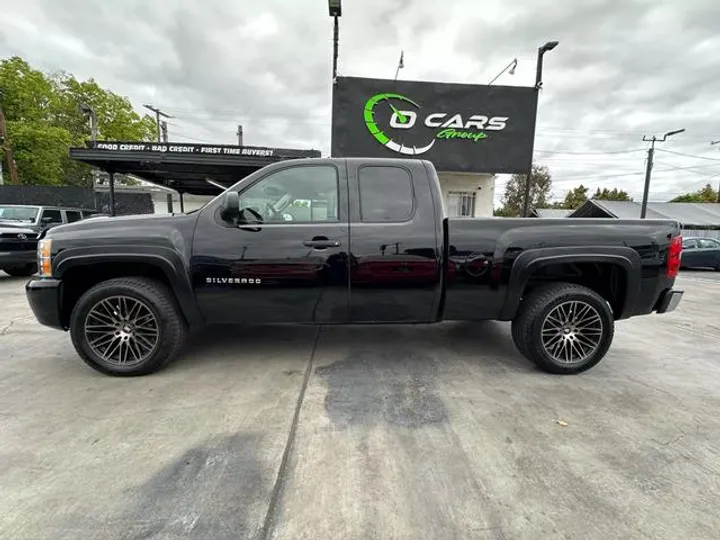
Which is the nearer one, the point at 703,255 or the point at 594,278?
the point at 594,278

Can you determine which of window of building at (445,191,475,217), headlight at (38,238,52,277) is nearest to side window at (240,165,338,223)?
headlight at (38,238,52,277)

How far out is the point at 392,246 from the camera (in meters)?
3.34

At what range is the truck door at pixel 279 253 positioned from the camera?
10.8ft

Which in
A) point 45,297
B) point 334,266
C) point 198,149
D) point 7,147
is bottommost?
point 45,297

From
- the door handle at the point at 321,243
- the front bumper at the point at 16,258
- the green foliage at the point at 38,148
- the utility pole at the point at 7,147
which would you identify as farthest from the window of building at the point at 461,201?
the green foliage at the point at 38,148

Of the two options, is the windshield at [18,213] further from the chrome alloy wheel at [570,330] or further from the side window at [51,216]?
the chrome alloy wheel at [570,330]

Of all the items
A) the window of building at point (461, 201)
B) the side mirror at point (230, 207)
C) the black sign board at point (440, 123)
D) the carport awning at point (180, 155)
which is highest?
the black sign board at point (440, 123)

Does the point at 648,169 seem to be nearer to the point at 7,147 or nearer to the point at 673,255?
the point at 673,255

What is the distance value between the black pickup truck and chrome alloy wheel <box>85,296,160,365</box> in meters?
0.01

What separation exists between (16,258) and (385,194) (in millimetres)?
8747

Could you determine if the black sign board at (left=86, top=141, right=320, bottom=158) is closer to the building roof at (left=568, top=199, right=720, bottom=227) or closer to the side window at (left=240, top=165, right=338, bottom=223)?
the side window at (left=240, top=165, right=338, bottom=223)

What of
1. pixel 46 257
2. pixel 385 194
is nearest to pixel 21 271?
pixel 46 257

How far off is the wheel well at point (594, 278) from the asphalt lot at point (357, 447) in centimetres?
72

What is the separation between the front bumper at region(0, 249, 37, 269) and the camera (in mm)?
7854
